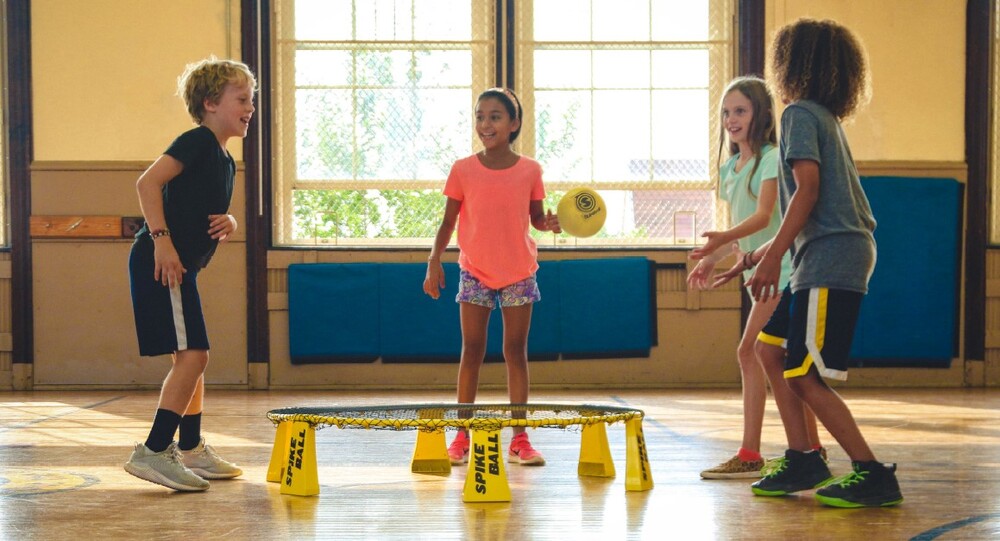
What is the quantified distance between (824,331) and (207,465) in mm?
1834

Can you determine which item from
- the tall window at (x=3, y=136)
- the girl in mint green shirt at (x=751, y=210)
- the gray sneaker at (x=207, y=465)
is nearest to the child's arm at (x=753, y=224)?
the girl in mint green shirt at (x=751, y=210)

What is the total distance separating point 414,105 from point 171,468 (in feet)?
13.1

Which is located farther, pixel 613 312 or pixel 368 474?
pixel 613 312

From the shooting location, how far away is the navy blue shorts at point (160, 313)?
308cm

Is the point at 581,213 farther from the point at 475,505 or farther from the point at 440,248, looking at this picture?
the point at 475,505

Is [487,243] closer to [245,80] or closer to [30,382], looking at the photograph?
[245,80]

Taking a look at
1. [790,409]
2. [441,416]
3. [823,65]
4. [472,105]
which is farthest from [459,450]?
[472,105]

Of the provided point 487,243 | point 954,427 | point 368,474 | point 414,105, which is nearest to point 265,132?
point 414,105

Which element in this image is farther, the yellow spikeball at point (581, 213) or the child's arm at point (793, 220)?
the yellow spikeball at point (581, 213)

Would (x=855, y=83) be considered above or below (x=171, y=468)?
above

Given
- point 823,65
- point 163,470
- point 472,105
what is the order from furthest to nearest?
point 472,105 < point 163,470 < point 823,65

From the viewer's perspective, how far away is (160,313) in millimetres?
3094

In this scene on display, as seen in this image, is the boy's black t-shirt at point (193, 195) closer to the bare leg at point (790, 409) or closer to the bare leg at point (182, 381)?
the bare leg at point (182, 381)

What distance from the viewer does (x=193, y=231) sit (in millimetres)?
3203
